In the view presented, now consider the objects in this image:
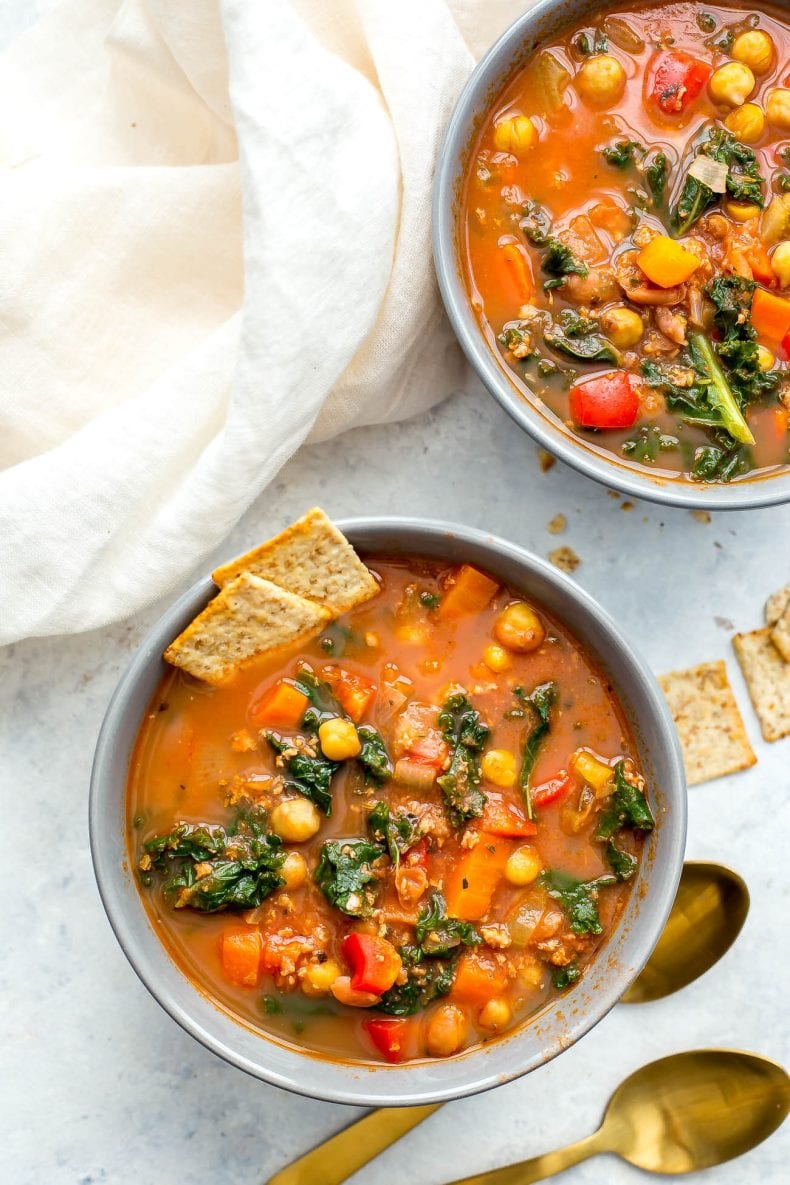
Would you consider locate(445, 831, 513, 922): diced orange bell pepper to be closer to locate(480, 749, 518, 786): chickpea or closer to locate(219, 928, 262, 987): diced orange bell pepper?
locate(480, 749, 518, 786): chickpea

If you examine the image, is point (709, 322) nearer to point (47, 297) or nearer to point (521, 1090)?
point (47, 297)

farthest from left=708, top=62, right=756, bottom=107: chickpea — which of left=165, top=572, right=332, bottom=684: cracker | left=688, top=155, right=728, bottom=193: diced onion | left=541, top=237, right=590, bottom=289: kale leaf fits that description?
left=165, top=572, right=332, bottom=684: cracker

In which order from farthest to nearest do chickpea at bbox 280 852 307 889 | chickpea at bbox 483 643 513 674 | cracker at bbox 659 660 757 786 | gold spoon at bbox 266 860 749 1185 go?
cracker at bbox 659 660 757 786
gold spoon at bbox 266 860 749 1185
chickpea at bbox 483 643 513 674
chickpea at bbox 280 852 307 889

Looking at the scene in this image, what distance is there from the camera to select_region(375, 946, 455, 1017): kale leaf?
12.5 ft

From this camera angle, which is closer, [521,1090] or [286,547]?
[286,547]

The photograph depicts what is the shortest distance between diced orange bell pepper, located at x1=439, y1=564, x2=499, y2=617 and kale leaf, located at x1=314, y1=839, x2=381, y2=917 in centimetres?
81

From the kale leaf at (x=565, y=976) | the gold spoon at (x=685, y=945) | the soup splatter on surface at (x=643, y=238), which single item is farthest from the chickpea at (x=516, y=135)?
the kale leaf at (x=565, y=976)

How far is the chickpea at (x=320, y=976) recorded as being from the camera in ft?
12.3

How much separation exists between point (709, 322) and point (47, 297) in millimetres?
2250

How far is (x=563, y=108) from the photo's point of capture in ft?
13.2

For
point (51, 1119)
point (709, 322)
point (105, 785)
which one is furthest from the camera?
point (51, 1119)

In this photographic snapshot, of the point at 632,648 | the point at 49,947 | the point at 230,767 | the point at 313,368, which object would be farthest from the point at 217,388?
the point at 49,947

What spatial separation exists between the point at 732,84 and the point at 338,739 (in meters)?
2.52

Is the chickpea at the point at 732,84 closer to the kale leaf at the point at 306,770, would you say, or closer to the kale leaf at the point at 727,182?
the kale leaf at the point at 727,182
